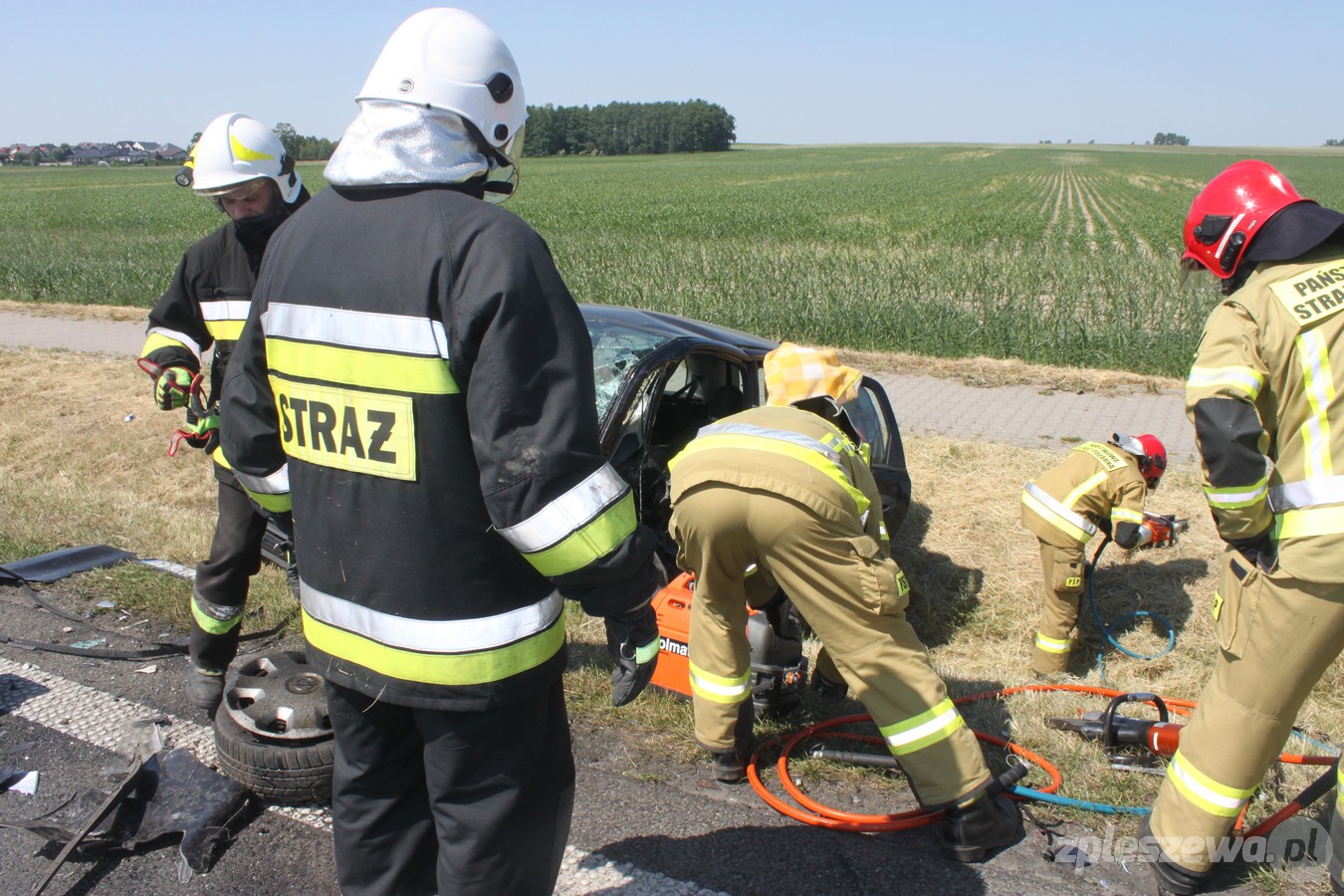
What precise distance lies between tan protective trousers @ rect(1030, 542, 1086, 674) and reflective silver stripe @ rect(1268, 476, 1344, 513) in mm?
1899

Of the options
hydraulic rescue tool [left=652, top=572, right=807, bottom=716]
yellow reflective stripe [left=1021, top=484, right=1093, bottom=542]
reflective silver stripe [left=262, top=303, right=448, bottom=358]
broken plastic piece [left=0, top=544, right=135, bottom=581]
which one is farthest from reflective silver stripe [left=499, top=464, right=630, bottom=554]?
broken plastic piece [left=0, top=544, right=135, bottom=581]

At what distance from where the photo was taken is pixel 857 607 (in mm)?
2975

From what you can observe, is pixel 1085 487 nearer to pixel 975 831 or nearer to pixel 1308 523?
pixel 1308 523

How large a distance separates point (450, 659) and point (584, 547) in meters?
0.37

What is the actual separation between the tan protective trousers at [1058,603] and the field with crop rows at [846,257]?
1.84 meters

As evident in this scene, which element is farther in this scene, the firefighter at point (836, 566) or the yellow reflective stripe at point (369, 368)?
the firefighter at point (836, 566)

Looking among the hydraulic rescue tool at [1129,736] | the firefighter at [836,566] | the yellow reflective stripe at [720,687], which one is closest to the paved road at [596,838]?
the firefighter at [836,566]

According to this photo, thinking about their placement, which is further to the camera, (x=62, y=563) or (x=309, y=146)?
(x=309, y=146)

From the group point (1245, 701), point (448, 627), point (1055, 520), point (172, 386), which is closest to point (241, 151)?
point (172, 386)

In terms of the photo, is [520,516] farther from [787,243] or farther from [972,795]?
[787,243]

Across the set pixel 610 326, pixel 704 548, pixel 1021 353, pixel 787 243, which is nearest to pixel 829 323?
pixel 1021 353

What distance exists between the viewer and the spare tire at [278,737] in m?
3.05

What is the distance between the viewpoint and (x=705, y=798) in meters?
3.20

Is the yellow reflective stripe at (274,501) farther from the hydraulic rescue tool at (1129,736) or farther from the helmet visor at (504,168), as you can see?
the hydraulic rescue tool at (1129,736)
